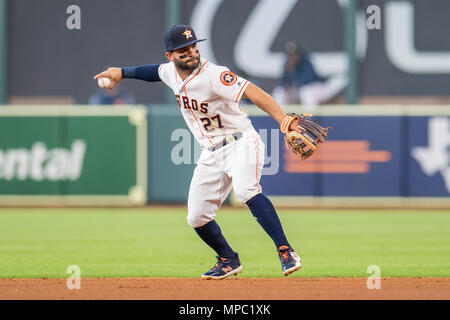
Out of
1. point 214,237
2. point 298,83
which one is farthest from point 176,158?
point 214,237

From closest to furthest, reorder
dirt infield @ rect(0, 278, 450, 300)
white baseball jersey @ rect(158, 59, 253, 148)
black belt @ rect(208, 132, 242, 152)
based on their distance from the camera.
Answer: dirt infield @ rect(0, 278, 450, 300) → white baseball jersey @ rect(158, 59, 253, 148) → black belt @ rect(208, 132, 242, 152)

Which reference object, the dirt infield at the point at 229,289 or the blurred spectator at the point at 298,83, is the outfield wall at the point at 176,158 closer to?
the blurred spectator at the point at 298,83

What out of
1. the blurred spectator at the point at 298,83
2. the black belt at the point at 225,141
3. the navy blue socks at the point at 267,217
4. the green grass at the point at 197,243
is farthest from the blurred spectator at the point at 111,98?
the navy blue socks at the point at 267,217

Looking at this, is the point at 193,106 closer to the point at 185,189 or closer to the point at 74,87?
the point at 185,189

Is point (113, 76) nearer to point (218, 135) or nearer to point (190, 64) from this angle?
point (190, 64)

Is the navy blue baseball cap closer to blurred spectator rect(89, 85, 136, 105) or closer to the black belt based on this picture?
the black belt

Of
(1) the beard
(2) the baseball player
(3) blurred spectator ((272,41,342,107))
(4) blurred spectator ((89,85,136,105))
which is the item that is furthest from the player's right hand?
(4) blurred spectator ((89,85,136,105))

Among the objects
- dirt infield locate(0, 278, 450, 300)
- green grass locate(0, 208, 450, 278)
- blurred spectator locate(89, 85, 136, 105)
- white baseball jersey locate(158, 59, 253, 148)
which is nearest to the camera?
dirt infield locate(0, 278, 450, 300)
